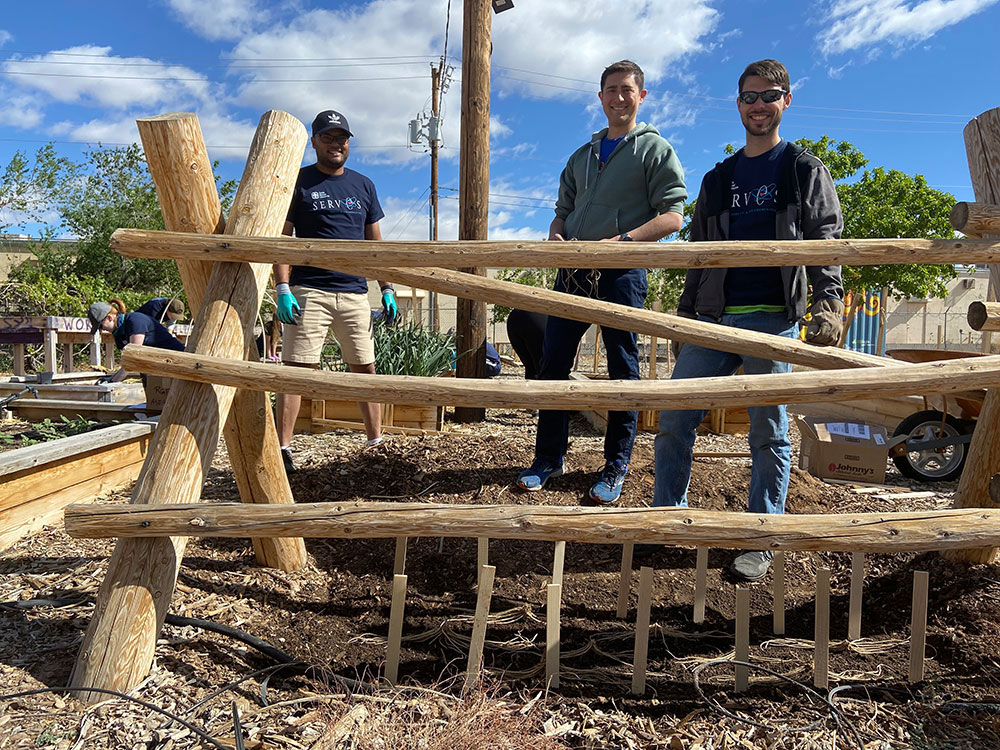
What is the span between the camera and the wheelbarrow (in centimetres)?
483

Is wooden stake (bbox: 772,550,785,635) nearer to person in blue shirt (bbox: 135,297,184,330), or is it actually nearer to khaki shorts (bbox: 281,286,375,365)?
khaki shorts (bbox: 281,286,375,365)

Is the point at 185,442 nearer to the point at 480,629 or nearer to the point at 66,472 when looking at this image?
the point at 480,629

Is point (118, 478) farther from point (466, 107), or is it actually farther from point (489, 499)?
point (466, 107)

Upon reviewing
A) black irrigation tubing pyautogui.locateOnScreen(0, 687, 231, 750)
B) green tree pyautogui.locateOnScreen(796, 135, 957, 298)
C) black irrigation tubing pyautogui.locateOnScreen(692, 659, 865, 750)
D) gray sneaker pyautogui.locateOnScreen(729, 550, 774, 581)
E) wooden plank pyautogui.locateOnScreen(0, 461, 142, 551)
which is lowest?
black irrigation tubing pyautogui.locateOnScreen(692, 659, 865, 750)

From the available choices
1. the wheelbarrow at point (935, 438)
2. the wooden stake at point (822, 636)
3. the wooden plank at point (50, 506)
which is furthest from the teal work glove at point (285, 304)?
the wheelbarrow at point (935, 438)

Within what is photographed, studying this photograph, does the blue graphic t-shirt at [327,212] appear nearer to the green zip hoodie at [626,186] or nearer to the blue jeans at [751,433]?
the green zip hoodie at [626,186]

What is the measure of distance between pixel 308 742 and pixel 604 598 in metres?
1.27

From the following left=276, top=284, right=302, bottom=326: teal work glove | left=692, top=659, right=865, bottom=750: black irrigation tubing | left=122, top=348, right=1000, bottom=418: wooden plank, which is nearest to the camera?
left=692, top=659, right=865, bottom=750: black irrigation tubing

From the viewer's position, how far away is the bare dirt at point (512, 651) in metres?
1.73

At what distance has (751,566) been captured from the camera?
8.79ft

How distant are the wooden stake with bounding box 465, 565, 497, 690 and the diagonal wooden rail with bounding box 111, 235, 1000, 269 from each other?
982 mm

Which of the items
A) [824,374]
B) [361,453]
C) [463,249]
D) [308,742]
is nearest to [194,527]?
[308,742]

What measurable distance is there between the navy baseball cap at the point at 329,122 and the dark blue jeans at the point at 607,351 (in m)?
1.65

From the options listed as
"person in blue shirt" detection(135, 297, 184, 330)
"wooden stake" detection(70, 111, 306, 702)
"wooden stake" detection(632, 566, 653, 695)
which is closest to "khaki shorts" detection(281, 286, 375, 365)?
"wooden stake" detection(70, 111, 306, 702)
